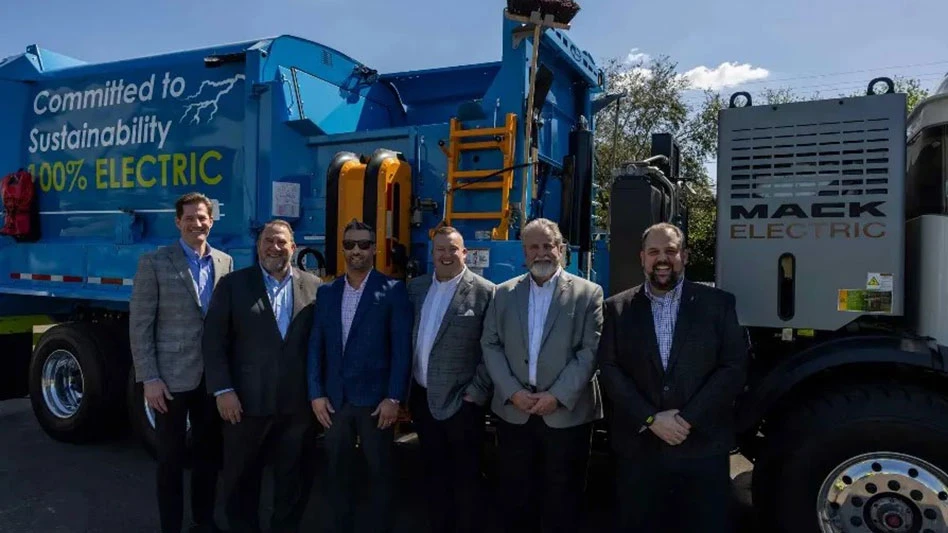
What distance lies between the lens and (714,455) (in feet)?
10.2

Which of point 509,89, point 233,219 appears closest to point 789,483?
point 509,89

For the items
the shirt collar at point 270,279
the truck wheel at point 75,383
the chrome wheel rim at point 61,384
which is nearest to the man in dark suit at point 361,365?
the shirt collar at point 270,279

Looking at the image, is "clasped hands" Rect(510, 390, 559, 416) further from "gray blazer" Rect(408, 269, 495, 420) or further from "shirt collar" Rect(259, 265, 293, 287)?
"shirt collar" Rect(259, 265, 293, 287)

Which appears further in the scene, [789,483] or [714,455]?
[789,483]

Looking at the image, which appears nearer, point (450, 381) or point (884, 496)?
point (884, 496)

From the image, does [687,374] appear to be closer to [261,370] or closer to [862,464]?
[862,464]

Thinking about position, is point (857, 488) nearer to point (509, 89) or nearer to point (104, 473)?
point (509, 89)

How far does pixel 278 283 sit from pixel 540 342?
57.4 inches

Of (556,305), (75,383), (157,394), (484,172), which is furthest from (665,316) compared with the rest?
(75,383)

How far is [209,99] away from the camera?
5.43m

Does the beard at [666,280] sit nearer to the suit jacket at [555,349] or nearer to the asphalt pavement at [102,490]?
the suit jacket at [555,349]

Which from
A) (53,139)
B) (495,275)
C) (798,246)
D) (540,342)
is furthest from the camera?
(53,139)

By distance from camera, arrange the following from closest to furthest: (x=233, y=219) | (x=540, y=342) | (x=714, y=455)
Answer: (x=714, y=455)
(x=540, y=342)
(x=233, y=219)

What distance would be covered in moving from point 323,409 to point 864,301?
8.94 feet
